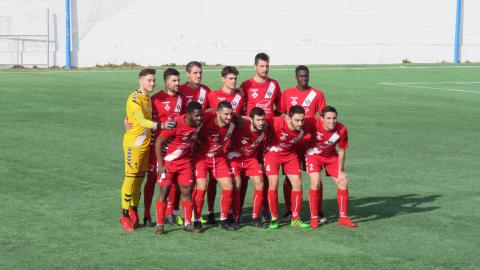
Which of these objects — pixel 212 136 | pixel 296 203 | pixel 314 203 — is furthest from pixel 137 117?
pixel 314 203

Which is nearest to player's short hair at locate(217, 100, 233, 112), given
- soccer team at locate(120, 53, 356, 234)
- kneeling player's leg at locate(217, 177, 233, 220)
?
soccer team at locate(120, 53, 356, 234)

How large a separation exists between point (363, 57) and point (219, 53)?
7.82 metres

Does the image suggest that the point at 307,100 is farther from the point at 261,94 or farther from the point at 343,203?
the point at 343,203

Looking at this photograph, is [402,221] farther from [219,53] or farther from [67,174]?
[219,53]

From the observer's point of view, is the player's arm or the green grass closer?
the green grass

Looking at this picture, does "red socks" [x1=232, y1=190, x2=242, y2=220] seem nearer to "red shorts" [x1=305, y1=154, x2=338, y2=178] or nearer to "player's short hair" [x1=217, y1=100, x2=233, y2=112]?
"red shorts" [x1=305, y1=154, x2=338, y2=178]

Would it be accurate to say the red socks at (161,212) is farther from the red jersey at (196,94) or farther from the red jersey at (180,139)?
the red jersey at (196,94)

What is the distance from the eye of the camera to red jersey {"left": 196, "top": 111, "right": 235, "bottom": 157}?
1112 cm

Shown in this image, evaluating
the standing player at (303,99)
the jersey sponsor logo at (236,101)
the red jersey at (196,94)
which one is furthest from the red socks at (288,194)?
the red jersey at (196,94)

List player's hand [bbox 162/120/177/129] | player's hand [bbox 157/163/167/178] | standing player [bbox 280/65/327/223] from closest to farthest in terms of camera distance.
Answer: player's hand [bbox 162/120/177/129] → player's hand [bbox 157/163/167/178] → standing player [bbox 280/65/327/223]

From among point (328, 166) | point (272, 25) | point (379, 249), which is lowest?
point (379, 249)

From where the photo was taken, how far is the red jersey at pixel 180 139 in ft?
35.3

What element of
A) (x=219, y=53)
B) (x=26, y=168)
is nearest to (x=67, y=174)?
(x=26, y=168)

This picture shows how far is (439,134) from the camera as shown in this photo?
20.2 m
